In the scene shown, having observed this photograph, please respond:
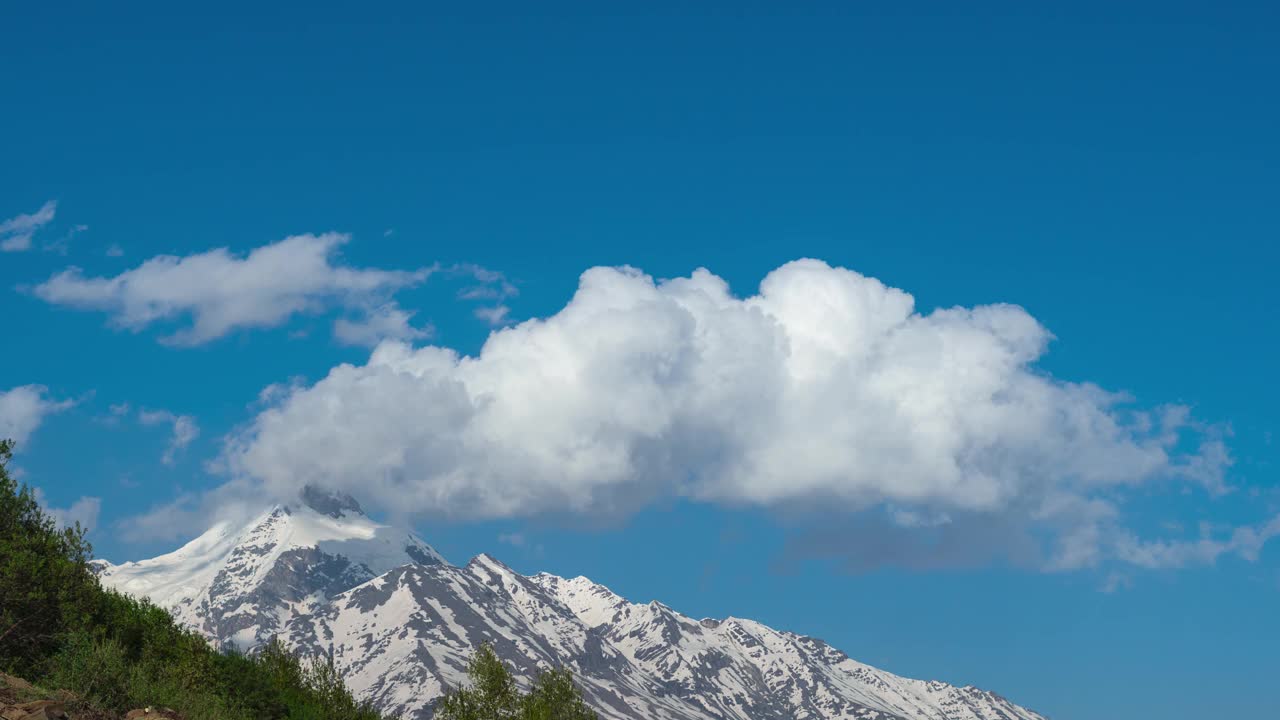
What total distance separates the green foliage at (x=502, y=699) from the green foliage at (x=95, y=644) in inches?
1213

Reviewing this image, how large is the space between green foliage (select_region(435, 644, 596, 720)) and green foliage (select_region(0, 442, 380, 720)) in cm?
3081

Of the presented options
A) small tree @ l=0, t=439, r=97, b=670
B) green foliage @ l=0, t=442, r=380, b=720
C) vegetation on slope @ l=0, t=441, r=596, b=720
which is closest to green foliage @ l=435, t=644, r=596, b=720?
vegetation on slope @ l=0, t=441, r=596, b=720

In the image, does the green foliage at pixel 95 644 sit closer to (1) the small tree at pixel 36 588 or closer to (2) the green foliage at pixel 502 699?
(1) the small tree at pixel 36 588

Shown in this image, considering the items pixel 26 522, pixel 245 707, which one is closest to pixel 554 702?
pixel 245 707

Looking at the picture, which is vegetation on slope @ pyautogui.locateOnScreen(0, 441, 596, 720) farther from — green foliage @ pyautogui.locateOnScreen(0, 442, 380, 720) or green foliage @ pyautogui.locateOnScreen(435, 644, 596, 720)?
green foliage @ pyautogui.locateOnScreen(435, 644, 596, 720)

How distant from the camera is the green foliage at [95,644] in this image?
6016 cm

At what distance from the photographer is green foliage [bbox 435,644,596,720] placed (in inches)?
5231

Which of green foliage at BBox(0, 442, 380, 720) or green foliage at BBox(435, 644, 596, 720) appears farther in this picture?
green foliage at BBox(435, 644, 596, 720)

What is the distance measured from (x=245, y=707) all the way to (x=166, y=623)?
30.3ft

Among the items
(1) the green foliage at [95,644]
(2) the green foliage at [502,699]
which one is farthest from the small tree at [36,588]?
(2) the green foliage at [502,699]

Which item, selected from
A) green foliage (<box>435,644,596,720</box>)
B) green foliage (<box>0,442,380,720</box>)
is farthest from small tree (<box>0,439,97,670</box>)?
green foliage (<box>435,644,596,720</box>)

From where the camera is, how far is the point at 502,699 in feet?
447

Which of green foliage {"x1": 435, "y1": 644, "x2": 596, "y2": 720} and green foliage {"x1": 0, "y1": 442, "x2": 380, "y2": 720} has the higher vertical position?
green foliage {"x1": 435, "y1": 644, "x2": 596, "y2": 720}

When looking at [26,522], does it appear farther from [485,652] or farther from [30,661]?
[485,652]
